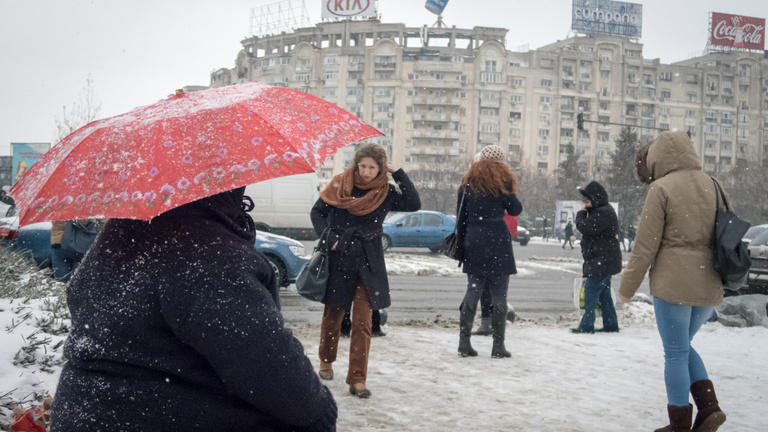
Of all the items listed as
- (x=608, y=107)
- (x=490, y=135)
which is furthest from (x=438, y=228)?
(x=608, y=107)

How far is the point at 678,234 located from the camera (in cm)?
397

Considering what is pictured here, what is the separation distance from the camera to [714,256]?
391 centimetres

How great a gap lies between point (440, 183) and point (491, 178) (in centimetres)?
7383

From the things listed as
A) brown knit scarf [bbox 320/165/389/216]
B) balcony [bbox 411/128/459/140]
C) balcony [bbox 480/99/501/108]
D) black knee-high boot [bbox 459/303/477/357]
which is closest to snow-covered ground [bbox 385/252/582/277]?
black knee-high boot [bbox 459/303/477/357]

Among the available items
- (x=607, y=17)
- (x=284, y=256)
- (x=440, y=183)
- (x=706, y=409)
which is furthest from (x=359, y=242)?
(x=607, y=17)

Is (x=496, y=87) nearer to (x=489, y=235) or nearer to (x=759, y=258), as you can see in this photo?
(x=759, y=258)

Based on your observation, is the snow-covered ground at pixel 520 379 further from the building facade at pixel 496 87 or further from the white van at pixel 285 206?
Answer: the building facade at pixel 496 87

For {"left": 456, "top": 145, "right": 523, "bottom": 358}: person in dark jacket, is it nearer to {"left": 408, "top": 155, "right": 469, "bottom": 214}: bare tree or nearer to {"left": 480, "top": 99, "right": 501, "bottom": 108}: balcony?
{"left": 408, "top": 155, "right": 469, "bottom": 214}: bare tree

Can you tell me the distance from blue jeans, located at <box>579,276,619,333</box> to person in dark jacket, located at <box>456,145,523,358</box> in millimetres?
2081

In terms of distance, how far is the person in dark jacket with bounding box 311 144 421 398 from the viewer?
191 inches

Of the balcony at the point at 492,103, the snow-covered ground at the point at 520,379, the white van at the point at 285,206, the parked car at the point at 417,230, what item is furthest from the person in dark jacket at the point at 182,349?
the balcony at the point at 492,103

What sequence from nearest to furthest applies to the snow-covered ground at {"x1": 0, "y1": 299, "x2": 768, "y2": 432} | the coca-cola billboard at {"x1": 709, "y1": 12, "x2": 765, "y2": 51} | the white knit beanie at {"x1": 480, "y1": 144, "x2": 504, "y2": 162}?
the snow-covered ground at {"x1": 0, "y1": 299, "x2": 768, "y2": 432}, the white knit beanie at {"x1": 480, "y1": 144, "x2": 504, "y2": 162}, the coca-cola billboard at {"x1": 709, "y1": 12, "x2": 765, "y2": 51}

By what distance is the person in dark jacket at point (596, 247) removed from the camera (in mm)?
7637

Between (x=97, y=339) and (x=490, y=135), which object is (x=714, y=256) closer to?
(x=97, y=339)
